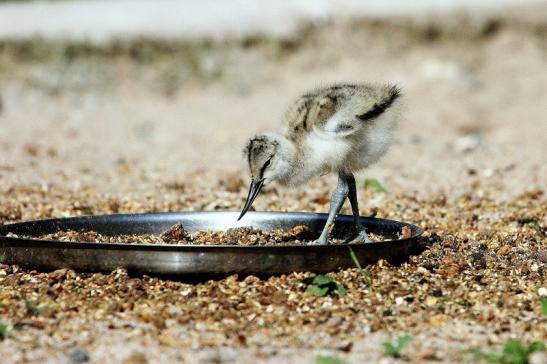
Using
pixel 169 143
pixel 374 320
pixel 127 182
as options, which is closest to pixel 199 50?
pixel 169 143

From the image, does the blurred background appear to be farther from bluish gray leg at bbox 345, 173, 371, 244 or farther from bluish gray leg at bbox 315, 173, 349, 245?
bluish gray leg at bbox 315, 173, 349, 245

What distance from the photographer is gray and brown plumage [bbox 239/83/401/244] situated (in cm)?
463

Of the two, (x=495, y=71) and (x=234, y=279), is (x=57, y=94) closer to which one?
(x=495, y=71)

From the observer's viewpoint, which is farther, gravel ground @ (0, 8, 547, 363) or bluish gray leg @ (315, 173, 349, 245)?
bluish gray leg @ (315, 173, 349, 245)

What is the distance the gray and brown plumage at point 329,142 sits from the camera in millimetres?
4633

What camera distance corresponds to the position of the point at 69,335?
12.2ft

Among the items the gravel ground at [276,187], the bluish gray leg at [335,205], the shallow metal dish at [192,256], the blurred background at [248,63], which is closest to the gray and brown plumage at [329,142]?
the bluish gray leg at [335,205]

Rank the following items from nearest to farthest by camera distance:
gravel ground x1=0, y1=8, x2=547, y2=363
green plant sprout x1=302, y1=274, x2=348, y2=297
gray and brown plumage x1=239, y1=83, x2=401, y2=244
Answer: gravel ground x1=0, y1=8, x2=547, y2=363, green plant sprout x1=302, y1=274, x2=348, y2=297, gray and brown plumage x1=239, y1=83, x2=401, y2=244

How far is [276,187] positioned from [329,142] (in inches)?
89.7

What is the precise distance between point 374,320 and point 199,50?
9.17 metres

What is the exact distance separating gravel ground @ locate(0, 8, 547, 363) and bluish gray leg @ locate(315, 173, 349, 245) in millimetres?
311

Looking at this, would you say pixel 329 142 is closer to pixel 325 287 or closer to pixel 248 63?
pixel 325 287

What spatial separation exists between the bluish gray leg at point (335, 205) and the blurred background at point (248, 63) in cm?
558

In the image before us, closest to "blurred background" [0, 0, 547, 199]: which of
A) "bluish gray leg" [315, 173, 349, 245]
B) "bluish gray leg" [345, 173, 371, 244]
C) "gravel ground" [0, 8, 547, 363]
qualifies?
"gravel ground" [0, 8, 547, 363]
